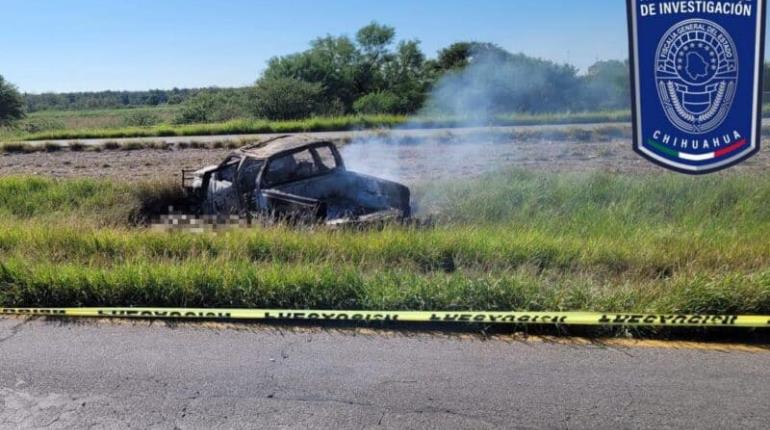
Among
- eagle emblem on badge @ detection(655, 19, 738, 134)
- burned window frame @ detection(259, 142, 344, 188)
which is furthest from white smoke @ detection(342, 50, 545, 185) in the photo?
eagle emblem on badge @ detection(655, 19, 738, 134)

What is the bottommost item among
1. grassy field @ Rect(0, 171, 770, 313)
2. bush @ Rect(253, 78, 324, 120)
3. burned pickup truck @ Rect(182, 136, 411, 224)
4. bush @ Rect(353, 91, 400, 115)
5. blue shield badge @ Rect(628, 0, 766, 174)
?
grassy field @ Rect(0, 171, 770, 313)

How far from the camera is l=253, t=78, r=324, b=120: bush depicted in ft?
102

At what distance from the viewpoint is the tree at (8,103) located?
44531 mm

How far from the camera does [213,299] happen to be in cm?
489

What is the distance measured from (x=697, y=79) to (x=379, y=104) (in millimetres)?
19753

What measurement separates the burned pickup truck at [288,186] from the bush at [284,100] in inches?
880

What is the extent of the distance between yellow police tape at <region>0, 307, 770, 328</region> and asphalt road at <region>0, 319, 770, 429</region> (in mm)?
199

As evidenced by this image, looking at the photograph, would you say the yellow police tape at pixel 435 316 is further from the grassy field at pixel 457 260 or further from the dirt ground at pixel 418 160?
the dirt ground at pixel 418 160

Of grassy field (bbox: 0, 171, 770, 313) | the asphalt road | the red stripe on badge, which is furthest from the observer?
the red stripe on badge

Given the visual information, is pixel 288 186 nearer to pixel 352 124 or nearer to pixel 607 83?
pixel 607 83

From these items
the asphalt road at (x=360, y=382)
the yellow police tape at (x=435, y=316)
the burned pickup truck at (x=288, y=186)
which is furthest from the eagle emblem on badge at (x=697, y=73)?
the burned pickup truck at (x=288, y=186)

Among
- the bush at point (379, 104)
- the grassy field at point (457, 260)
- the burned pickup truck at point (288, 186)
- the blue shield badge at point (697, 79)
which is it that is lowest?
the grassy field at point (457, 260)

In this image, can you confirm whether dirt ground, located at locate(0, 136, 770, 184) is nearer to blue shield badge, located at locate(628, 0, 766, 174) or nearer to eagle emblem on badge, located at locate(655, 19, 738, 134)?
blue shield badge, located at locate(628, 0, 766, 174)

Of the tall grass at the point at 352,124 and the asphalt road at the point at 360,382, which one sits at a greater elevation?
the tall grass at the point at 352,124
